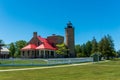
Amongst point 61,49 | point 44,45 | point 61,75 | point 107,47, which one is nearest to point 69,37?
point 61,49

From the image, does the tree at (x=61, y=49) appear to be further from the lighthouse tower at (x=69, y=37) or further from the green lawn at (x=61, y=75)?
the green lawn at (x=61, y=75)

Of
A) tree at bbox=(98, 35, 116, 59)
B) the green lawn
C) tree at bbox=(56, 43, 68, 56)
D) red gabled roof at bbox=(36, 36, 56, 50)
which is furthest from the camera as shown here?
tree at bbox=(98, 35, 116, 59)

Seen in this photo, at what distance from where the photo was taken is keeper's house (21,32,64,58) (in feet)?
238

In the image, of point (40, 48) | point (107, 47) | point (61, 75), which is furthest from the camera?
point (107, 47)

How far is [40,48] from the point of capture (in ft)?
237

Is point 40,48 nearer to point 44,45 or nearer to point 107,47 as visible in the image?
point 44,45

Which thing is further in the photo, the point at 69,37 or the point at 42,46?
the point at 69,37

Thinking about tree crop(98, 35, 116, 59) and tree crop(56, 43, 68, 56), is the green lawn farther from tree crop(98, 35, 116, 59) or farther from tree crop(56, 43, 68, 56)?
tree crop(98, 35, 116, 59)

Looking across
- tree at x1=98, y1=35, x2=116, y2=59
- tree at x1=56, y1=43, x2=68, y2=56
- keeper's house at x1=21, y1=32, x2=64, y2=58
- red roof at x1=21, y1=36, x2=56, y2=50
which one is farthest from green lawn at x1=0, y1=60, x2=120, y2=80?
tree at x1=98, y1=35, x2=116, y2=59

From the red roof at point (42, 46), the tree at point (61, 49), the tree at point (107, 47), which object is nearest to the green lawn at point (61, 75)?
the red roof at point (42, 46)

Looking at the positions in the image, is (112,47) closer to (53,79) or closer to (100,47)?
(100,47)

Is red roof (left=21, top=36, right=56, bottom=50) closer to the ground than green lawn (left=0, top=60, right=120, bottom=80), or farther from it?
farther from it

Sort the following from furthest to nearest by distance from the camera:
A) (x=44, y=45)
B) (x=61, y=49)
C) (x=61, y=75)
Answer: (x=61, y=49)
(x=44, y=45)
(x=61, y=75)

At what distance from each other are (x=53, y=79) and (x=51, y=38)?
6279 centimetres
